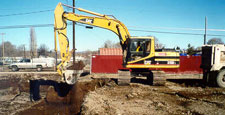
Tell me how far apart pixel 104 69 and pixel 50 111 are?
7120mm

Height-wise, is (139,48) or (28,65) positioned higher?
(139,48)

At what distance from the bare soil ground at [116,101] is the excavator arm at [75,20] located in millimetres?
2194

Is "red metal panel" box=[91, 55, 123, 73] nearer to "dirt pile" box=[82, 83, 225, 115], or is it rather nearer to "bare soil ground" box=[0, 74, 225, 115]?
"bare soil ground" box=[0, 74, 225, 115]

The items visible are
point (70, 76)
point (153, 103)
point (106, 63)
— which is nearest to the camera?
point (153, 103)

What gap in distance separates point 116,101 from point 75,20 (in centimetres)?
491

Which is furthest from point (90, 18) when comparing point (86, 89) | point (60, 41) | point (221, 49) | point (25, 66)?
point (25, 66)

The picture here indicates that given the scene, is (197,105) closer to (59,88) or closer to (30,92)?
(59,88)

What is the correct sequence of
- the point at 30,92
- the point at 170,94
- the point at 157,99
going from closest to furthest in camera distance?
the point at 157,99
the point at 170,94
the point at 30,92

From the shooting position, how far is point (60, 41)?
701 cm

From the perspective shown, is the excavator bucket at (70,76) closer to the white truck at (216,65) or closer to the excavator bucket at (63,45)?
the excavator bucket at (63,45)

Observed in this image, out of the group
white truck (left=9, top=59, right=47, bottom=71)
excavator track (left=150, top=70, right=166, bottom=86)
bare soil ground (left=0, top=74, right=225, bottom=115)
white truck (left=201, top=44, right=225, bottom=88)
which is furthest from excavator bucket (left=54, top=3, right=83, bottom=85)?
white truck (left=9, top=59, right=47, bottom=71)

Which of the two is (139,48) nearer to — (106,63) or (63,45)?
(63,45)

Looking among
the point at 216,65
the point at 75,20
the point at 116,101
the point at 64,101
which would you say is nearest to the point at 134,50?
the point at 116,101

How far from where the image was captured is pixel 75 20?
7.64m
